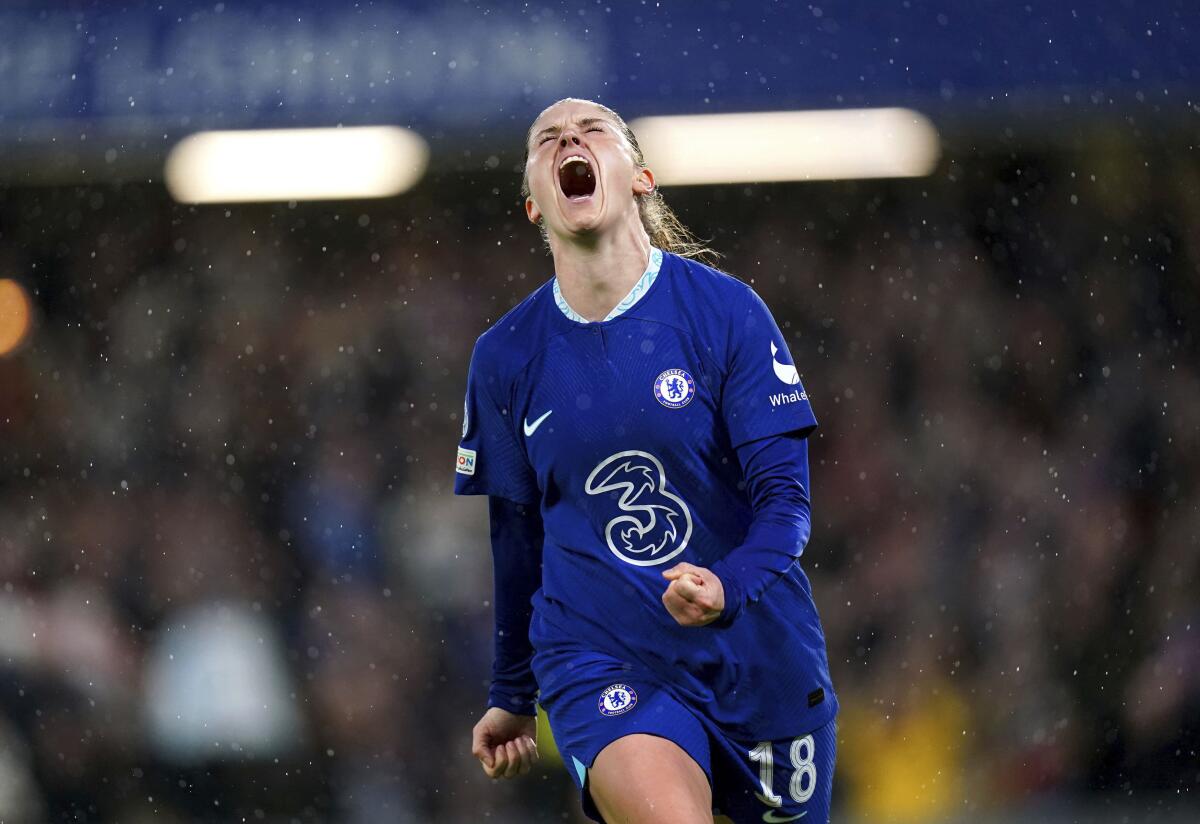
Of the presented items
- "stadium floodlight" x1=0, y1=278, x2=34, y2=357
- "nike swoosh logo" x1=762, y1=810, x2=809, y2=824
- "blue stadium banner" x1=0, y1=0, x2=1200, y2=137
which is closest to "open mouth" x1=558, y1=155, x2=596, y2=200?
"nike swoosh logo" x1=762, y1=810, x2=809, y2=824

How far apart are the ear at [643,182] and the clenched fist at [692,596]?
1038mm

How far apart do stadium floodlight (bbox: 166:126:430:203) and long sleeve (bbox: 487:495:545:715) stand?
4.08m

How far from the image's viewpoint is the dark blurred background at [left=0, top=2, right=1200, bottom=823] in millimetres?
6875

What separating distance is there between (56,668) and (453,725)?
193 centimetres

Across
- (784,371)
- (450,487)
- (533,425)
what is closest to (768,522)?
(784,371)

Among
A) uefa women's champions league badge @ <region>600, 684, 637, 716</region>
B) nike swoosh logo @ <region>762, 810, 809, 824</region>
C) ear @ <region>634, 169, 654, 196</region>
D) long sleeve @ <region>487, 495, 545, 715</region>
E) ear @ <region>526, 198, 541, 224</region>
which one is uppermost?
ear @ <region>634, 169, 654, 196</region>

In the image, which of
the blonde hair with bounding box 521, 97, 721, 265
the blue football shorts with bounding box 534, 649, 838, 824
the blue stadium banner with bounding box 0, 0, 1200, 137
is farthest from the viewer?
the blue stadium banner with bounding box 0, 0, 1200, 137

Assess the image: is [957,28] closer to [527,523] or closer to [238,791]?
[527,523]

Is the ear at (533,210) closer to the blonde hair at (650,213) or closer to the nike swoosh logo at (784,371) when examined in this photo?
the blonde hair at (650,213)

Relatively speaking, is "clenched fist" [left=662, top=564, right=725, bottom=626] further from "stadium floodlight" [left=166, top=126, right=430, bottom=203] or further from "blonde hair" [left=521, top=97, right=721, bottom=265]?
"stadium floodlight" [left=166, top=126, right=430, bottom=203]

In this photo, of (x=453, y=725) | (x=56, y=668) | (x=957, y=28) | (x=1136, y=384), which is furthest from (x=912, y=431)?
(x=56, y=668)

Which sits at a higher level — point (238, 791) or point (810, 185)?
point (810, 185)

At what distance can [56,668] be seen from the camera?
7559mm

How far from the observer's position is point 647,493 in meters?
3.24
